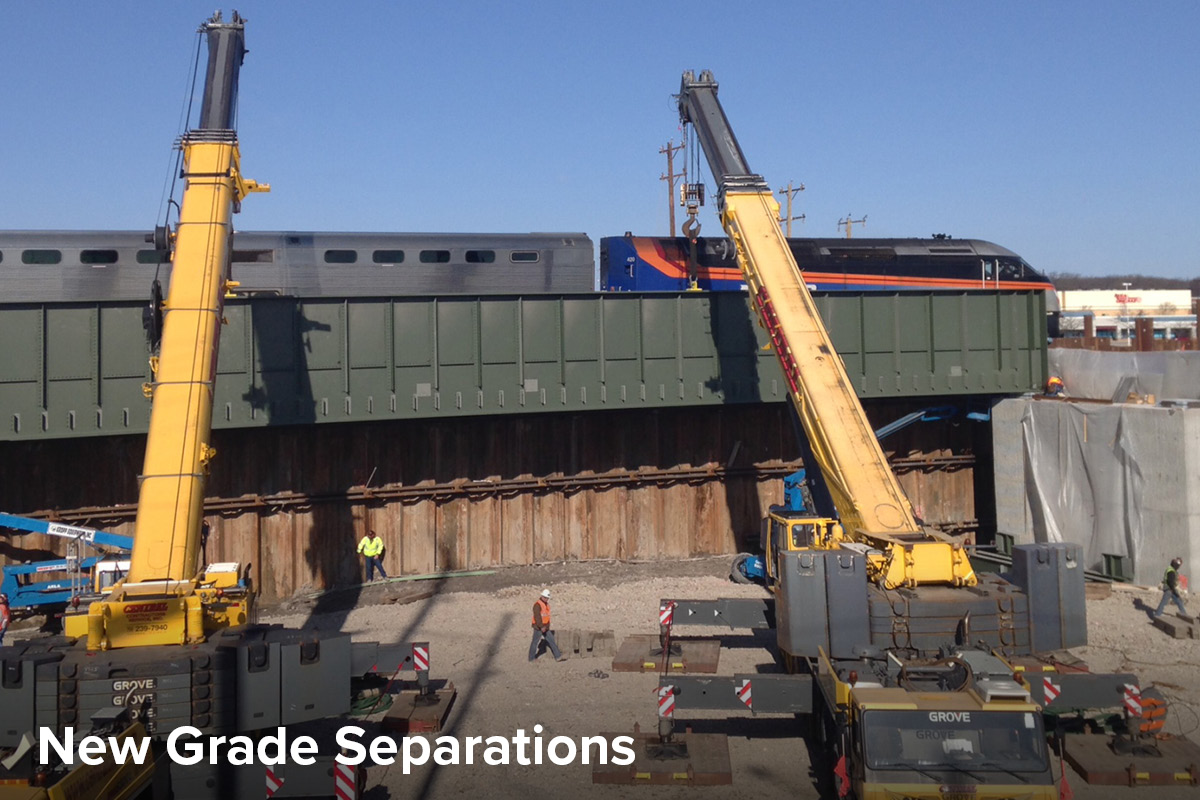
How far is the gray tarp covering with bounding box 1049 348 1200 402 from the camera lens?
76.7 feet

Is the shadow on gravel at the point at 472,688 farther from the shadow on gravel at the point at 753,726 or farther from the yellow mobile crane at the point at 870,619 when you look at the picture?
the shadow on gravel at the point at 753,726

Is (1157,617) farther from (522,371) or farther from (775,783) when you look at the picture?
(522,371)

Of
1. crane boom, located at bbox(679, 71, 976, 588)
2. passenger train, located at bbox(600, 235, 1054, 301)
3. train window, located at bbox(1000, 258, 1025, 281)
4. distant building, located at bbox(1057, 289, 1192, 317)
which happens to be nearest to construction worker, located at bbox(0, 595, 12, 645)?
crane boom, located at bbox(679, 71, 976, 588)

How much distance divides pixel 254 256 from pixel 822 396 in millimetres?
16846

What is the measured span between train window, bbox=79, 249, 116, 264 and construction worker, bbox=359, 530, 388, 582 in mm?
10161

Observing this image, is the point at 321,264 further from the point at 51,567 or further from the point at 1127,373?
the point at 1127,373

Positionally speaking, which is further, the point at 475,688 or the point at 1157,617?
the point at 1157,617

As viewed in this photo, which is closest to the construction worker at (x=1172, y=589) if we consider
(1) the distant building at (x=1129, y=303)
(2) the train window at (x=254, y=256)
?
(2) the train window at (x=254, y=256)

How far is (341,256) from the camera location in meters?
25.9

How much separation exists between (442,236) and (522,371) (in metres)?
6.67

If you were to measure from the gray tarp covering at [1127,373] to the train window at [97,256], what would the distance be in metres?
26.7

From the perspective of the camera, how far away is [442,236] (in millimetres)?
26609

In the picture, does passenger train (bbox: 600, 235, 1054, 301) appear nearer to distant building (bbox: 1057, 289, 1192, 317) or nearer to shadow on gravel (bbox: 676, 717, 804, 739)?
shadow on gravel (bbox: 676, 717, 804, 739)

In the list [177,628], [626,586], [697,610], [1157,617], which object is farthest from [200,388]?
[1157,617]
